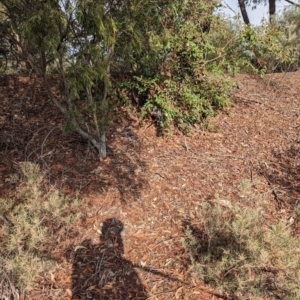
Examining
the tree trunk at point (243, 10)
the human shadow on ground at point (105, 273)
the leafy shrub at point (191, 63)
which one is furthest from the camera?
the tree trunk at point (243, 10)

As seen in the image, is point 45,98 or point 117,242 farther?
point 45,98

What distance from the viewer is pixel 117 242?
9.34 feet

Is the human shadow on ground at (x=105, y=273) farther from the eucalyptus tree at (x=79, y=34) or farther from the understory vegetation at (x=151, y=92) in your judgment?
the eucalyptus tree at (x=79, y=34)

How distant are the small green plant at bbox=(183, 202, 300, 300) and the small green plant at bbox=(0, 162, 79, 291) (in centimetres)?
125

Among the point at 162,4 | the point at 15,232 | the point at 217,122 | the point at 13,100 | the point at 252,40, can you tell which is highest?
the point at 162,4

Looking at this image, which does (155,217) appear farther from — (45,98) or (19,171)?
(45,98)

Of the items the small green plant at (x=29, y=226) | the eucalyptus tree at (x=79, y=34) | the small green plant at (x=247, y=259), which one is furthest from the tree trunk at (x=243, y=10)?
the small green plant at (x=29, y=226)

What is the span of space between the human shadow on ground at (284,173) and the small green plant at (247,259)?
1.01m

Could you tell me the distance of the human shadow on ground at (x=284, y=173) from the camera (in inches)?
136

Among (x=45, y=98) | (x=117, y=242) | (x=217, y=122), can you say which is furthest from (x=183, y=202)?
(x=45, y=98)

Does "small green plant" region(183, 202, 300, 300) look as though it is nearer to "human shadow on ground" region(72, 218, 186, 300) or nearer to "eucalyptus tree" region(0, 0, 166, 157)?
"human shadow on ground" region(72, 218, 186, 300)

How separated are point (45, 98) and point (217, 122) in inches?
112

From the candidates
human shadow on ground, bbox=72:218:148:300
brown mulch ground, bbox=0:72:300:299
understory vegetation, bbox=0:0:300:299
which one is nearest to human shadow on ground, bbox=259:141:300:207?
brown mulch ground, bbox=0:72:300:299

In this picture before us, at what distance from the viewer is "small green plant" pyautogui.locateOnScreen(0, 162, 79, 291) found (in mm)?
2334
